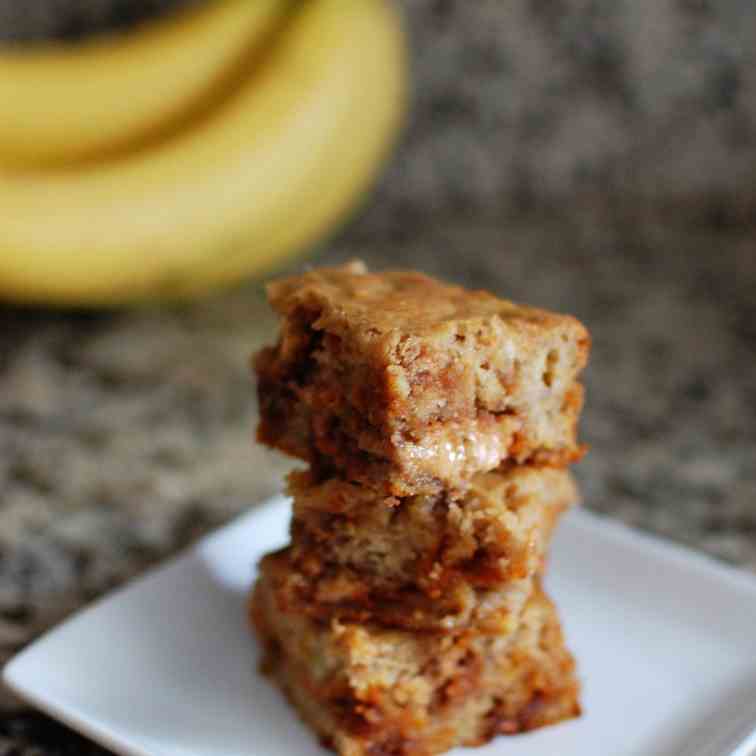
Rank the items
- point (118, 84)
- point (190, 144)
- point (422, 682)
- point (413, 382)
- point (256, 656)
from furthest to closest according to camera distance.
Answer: point (118, 84), point (190, 144), point (256, 656), point (422, 682), point (413, 382)

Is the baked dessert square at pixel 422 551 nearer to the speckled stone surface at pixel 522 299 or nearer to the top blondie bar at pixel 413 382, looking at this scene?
the top blondie bar at pixel 413 382

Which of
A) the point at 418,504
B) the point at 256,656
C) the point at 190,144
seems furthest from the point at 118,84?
the point at 418,504

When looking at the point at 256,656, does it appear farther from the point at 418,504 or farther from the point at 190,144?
the point at 190,144

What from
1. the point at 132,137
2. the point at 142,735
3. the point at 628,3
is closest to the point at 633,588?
the point at 142,735

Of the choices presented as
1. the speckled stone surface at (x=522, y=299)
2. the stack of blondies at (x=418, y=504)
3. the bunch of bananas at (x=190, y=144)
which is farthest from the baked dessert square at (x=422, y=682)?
the bunch of bananas at (x=190, y=144)

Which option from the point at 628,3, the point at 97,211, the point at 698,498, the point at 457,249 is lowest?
the point at 698,498

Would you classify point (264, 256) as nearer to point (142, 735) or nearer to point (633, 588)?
point (633, 588)

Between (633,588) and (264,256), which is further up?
(264,256)
